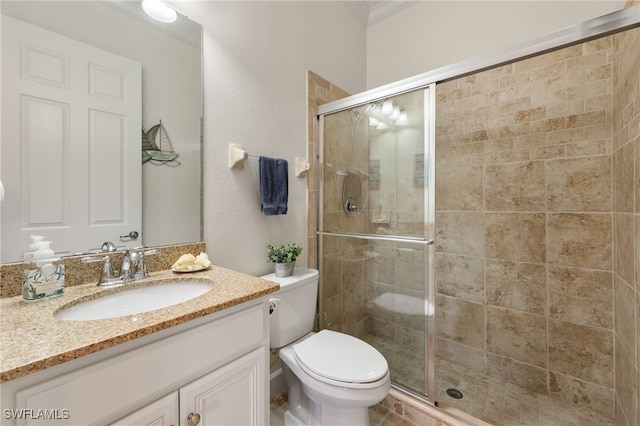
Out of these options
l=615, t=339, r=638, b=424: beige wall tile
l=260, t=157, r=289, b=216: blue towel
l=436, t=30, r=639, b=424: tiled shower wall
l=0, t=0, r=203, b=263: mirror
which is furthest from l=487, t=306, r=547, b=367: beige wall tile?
l=0, t=0, r=203, b=263: mirror

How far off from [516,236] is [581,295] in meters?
0.46

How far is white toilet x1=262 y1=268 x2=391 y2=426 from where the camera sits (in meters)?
1.10

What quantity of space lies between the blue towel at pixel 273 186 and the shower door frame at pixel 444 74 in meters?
0.38

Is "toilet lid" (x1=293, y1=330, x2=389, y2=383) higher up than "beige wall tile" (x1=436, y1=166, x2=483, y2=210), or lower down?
lower down

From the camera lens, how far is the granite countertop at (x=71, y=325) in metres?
0.50

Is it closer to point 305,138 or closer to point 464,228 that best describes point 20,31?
point 305,138

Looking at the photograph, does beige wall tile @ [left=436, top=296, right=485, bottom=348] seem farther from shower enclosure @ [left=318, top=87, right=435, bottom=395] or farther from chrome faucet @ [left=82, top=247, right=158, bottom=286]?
chrome faucet @ [left=82, top=247, right=158, bottom=286]

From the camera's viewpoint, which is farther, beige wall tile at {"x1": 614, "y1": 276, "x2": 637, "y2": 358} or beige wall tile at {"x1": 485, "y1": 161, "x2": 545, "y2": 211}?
beige wall tile at {"x1": 485, "y1": 161, "x2": 545, "y2": 211}

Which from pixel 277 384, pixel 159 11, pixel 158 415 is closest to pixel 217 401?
pixel 158 415

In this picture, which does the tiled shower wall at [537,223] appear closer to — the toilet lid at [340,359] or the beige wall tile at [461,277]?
the beige wall tile at [461,277]

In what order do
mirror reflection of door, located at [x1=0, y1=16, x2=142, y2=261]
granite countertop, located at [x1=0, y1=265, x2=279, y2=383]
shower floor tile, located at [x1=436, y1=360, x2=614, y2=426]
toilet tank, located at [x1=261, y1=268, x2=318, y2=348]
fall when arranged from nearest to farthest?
granite countertop, located at [x1=0, y1=265, x2=279, y2=383], mirror reflection of door, located at [x1=0, y1=16, x2=142, y2=261], toilet tank, located at [x1=261, y1=268, x2=318, y2=348], shower floor tile, located at [x1=436, y1=360, x2=614, y2=426]

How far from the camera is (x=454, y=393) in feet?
5.48

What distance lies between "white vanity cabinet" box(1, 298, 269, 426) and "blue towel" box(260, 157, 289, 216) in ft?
2.26

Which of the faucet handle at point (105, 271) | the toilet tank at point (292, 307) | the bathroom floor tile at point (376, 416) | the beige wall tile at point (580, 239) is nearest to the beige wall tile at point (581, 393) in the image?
the beige wall tile at point (580, 239)
